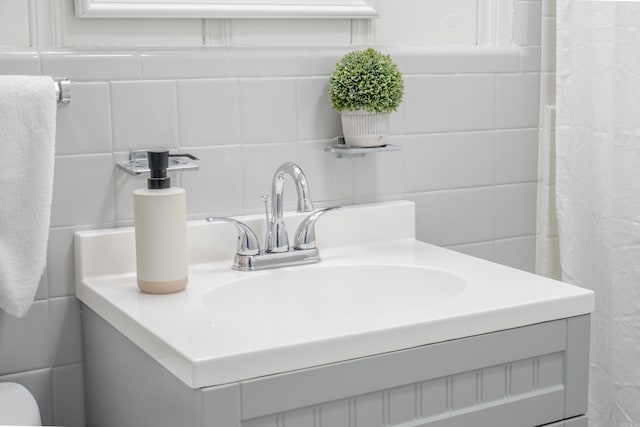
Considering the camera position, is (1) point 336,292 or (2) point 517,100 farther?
(2) point 517,100

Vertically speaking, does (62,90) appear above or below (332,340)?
above

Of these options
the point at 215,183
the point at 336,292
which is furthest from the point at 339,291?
the point at 215,183

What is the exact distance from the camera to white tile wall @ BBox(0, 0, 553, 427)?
4.83ft

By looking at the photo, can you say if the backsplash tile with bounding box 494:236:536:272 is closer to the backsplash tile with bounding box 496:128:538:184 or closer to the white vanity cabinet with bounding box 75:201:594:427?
the backsplash tile with bounding box 496:128:538:184

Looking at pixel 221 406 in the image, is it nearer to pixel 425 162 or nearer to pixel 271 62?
pixel 271 62

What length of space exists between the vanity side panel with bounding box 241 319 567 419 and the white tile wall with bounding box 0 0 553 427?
1.74ft

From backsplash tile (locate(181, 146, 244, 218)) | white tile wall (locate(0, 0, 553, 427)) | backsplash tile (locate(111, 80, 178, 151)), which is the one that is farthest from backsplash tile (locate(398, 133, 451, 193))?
backsplash tile (locate(111, 80, 178, 151))

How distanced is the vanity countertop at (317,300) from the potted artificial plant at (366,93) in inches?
6.1

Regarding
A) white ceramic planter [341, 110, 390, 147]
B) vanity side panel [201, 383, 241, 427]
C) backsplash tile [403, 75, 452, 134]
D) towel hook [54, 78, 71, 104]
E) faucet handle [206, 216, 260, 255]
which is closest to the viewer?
vanity side panel [201, 383, 241, 427]

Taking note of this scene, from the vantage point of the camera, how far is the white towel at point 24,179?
4.27 ft

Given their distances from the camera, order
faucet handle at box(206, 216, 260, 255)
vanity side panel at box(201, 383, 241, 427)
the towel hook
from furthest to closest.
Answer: faucet handle at box(206, 216, 260, 255) → the towel hook → vanity side panel at box(201, 383, 241, 427)

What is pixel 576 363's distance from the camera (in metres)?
1.35

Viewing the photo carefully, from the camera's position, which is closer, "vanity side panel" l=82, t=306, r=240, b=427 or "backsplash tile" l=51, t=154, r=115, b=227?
"vanity side panel" l=82, t=306, r=240, b=427

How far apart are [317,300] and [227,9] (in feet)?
1.73
